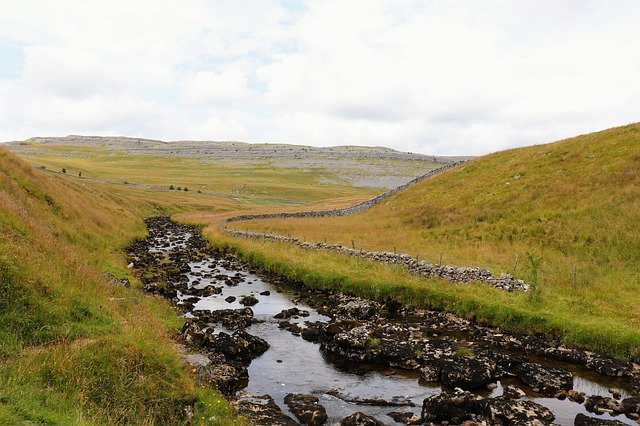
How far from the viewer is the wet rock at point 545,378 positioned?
1797 centimetres

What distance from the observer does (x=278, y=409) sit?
1614 cm

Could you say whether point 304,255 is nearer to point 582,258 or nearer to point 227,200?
point 582,258

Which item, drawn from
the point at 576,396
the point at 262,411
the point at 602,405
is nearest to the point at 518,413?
the point at 576,396

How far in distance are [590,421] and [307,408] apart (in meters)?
9.60

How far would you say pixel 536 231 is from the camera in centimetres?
3988

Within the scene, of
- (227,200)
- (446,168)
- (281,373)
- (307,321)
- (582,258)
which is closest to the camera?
(281,373)

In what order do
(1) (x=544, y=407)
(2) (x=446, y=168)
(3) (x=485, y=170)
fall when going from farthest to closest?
(2) (x=446, y=168)
(3) (x=485, y=170)
(1) (x=544, y=407)

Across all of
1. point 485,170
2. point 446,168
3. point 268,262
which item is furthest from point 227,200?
point 268,262

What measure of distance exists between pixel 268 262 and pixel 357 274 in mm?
11095

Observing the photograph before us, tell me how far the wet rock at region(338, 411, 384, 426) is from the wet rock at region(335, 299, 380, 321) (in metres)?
12.2

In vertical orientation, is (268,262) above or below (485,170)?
below

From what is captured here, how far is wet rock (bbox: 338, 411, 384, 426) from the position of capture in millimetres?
14664

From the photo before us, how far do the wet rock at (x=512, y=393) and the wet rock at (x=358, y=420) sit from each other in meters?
5.81

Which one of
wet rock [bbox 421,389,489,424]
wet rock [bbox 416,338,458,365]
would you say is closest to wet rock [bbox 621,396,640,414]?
wet rock [bbox 421,389,489,424]
